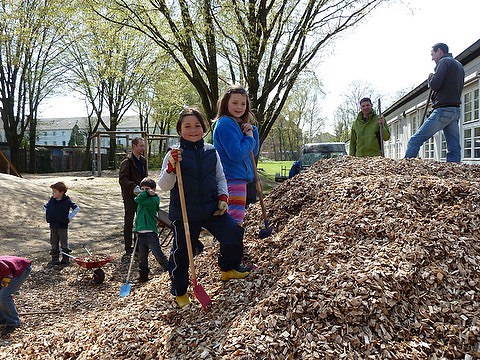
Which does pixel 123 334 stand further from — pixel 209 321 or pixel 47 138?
pixel 47 138

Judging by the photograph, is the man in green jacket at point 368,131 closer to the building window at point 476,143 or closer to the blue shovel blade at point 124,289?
the blue shovel blade at point 124,289

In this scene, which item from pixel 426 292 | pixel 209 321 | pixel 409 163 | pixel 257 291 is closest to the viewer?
A: pixel 426 292

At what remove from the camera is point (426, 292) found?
2805 mm

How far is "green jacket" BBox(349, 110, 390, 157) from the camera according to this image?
6.77 metres

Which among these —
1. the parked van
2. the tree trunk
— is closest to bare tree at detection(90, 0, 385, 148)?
the parked van

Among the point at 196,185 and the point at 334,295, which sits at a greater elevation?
the point at 196,185

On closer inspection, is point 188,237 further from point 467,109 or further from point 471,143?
point 467,109

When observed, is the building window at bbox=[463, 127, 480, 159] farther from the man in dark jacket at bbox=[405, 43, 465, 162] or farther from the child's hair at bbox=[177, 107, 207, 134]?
the child's hair at bbox=[177, 107, 207, 134]

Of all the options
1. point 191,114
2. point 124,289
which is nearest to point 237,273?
point 191,114

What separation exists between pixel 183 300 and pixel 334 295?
1.30m

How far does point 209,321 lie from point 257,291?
461 millimetres

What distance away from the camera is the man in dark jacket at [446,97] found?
18.2 feet

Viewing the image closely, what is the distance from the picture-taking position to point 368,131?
682cm

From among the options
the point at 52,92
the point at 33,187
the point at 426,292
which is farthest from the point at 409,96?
the point at 52,92
